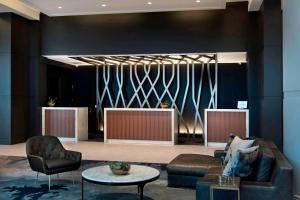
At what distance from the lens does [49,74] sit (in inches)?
450

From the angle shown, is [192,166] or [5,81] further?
[5,81]

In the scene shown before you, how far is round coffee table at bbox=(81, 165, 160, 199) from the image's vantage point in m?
3.79

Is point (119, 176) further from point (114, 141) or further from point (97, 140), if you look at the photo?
point (97, 140)

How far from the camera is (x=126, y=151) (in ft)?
27.0

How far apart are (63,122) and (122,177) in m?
6.64

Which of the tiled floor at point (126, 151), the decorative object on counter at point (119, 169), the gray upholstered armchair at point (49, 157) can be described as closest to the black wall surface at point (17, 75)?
the tiled floor at point (126, 151)

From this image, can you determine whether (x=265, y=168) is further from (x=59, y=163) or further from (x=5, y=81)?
(x=5, y=81)

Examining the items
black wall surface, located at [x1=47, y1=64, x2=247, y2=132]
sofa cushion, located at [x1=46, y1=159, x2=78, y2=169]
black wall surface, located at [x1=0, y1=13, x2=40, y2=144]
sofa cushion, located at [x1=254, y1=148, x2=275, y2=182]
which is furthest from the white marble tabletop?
black wall surface, located at [x1=47, y1=64, x2=247, y2=132]

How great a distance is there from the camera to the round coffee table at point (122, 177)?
3.79 meters

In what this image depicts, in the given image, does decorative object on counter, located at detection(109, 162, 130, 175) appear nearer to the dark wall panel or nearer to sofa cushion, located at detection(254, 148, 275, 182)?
sofa cushion, located at detection(254, 148, 275, 182)

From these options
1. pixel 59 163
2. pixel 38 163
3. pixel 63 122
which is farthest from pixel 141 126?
pixel 38 163

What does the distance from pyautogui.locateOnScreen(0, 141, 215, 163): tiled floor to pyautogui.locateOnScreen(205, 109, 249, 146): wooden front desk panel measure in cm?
50

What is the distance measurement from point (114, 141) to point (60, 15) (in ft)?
13.7

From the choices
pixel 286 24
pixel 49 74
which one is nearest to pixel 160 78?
pixel 49 74
